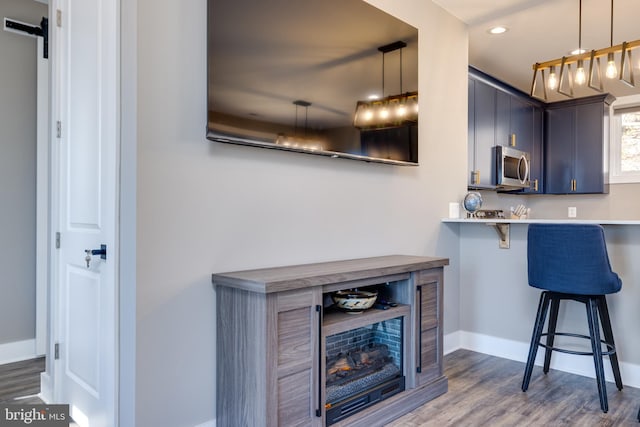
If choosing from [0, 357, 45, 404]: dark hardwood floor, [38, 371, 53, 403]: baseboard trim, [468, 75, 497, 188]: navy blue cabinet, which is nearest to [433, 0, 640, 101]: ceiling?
[468, 75, 497, 188]: navy blue cabinet

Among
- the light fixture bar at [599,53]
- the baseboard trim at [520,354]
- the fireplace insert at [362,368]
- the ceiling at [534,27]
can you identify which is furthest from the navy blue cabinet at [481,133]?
the fireplace insert at [362,368]

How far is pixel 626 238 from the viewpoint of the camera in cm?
269

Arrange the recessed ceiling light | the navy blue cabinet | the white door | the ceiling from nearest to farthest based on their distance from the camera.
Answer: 1. the white door
2. the ceiling
3. the recessed ceiling light
4. the navy blue cabinet

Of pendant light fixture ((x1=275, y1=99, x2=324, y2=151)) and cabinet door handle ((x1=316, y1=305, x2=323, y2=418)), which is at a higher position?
pendant light fixture ((x1=275, y1=99, x2=324, y2=151))


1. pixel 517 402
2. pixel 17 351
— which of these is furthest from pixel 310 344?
pixel 17 351

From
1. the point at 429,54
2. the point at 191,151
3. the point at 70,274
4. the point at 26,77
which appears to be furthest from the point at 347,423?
the point at 26,77

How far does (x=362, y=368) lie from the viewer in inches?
91.1

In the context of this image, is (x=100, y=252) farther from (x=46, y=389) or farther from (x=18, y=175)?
(x=18, y=175)

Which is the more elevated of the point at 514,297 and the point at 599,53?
the point at 599,53

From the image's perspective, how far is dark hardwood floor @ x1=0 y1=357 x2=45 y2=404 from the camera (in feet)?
8.14

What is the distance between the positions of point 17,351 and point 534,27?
486 cm

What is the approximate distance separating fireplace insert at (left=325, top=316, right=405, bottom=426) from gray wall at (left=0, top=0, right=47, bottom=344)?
8.22ft

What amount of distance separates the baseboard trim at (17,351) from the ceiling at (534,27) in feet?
13.4

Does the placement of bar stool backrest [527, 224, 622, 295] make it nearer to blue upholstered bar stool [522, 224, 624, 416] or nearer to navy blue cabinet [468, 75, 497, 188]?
blue upholstered bar stool [522, 224, 624, 416]
